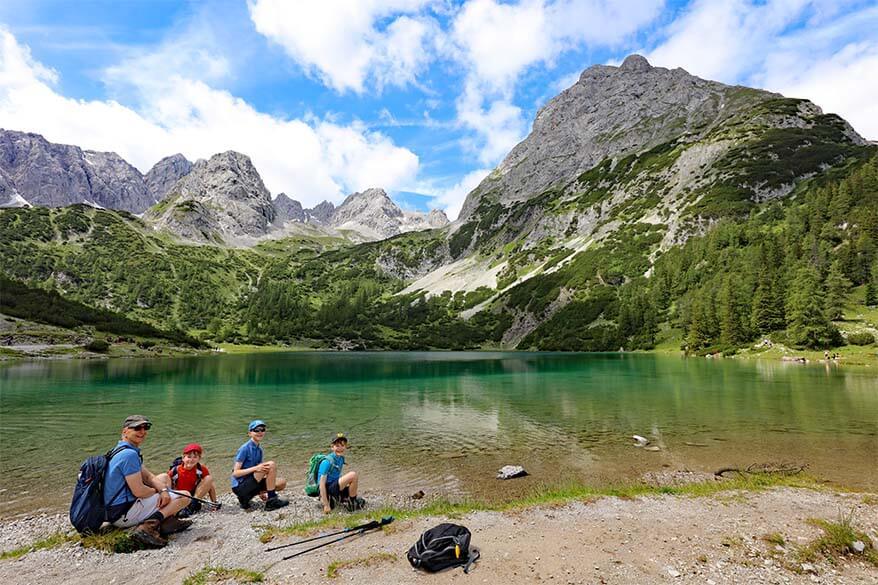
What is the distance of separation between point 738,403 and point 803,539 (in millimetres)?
31657

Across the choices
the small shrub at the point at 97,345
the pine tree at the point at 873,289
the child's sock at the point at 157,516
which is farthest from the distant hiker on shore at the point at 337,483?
the small shrub at the point at 97,345

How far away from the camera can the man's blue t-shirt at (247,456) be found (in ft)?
49.9

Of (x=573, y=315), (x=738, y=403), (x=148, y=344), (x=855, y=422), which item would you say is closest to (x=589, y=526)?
(x=855, y=422)

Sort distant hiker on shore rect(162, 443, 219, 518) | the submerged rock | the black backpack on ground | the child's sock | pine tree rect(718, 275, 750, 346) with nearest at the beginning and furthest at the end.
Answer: the black backpack on ground
the child's sock
distant hiker on shore rect(162, 443, 219, 518)
the submerged rock
pine tree rect(718, 275, 750, 346)

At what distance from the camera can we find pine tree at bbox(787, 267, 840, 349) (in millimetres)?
80562

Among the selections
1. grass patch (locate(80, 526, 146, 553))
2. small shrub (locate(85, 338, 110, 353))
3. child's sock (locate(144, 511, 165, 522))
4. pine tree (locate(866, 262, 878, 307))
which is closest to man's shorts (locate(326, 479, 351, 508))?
child's sock (locate(144, 511, 165, 522))

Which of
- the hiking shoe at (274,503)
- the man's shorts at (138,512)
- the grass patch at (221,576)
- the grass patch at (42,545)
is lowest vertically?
the hiking shoe at (274,503)

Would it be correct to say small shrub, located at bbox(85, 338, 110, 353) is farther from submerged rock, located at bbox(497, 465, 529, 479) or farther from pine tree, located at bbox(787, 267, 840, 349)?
pine tree, located at bbox(787, 267, 840, 349)

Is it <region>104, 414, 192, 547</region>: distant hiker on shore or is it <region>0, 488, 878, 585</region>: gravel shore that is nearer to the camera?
<region>0, 488, 878, 585</region>: gravel shore

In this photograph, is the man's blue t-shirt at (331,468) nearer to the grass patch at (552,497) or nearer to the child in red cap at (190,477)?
the grass patch at (552,497)

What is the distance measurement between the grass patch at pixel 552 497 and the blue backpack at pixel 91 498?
13.2 ft

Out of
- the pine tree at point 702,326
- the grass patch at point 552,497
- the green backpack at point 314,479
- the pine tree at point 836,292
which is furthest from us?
the pine tree at point 702,326

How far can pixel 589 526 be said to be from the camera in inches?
477

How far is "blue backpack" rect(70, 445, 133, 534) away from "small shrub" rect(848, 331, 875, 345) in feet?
345
